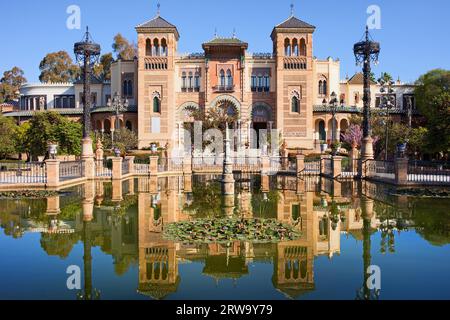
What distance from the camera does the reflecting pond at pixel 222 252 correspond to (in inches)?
245

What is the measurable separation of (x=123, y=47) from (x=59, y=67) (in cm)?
1019

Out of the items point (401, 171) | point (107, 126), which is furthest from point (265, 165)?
point (107, 126)

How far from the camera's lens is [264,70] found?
4903 centimetres

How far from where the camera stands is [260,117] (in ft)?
160

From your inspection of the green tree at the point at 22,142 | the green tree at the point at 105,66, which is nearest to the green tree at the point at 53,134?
the green tree at the point at 22,142

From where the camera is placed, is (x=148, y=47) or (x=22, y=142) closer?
(x=22, y=142)

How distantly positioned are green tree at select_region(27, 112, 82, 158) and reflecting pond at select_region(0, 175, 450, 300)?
729 inches

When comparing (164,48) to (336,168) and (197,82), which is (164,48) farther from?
(336,168)

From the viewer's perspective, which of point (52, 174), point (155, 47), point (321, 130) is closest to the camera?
point (52, 174)

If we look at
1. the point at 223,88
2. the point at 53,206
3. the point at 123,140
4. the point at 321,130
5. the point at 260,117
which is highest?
the point at 223,88

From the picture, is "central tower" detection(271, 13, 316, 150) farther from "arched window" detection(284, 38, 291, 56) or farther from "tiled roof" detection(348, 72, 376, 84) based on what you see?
"tiled roof" detection(348, 72, 376, 84)

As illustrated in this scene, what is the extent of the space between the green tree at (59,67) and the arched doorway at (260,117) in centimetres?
3064
